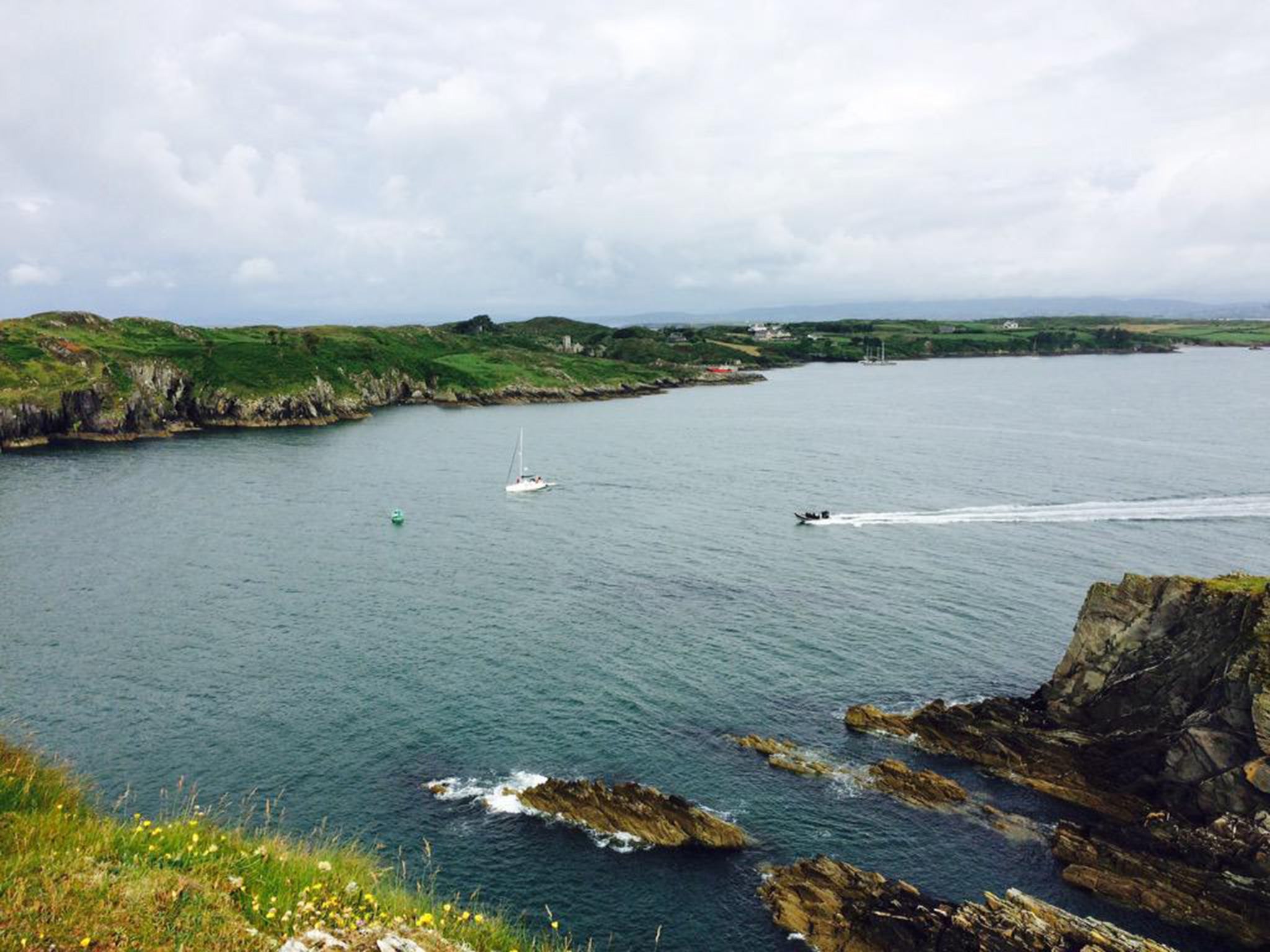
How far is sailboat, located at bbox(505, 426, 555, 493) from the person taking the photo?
339ft

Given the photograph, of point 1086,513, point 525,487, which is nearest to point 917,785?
point 1086,513

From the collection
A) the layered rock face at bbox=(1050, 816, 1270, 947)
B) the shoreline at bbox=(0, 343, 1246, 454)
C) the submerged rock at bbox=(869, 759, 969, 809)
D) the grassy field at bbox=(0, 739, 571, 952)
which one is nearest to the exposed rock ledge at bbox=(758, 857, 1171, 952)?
the layered rock face at bbox=(1050, 816, 1270, 947)

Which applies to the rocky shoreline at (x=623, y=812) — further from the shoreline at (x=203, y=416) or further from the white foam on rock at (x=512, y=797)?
the shoreline at (x=203, y=416)

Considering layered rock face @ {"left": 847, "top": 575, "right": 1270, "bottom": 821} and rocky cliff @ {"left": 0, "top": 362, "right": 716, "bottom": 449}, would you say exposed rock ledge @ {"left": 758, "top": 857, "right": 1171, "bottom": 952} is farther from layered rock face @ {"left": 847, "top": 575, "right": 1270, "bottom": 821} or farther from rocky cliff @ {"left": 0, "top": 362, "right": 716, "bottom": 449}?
rocky cliff @ {"left": 0, "top": 362, "right": 716, "bottom": 449}

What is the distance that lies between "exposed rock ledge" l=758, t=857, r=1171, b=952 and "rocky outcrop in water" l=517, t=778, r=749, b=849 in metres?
3.14

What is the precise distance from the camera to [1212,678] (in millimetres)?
36500

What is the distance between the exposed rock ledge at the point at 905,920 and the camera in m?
26.4

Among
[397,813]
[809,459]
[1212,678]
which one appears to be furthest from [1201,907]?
[809,459]

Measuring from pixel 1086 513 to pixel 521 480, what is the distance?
68541 mm

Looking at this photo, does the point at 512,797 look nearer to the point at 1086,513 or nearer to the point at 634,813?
the point at 634,813

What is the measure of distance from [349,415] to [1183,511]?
154m

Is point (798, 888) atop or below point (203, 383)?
below

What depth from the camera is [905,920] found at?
28359 millimetres

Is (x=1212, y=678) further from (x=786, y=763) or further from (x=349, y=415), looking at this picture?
(x=349, y=415)
